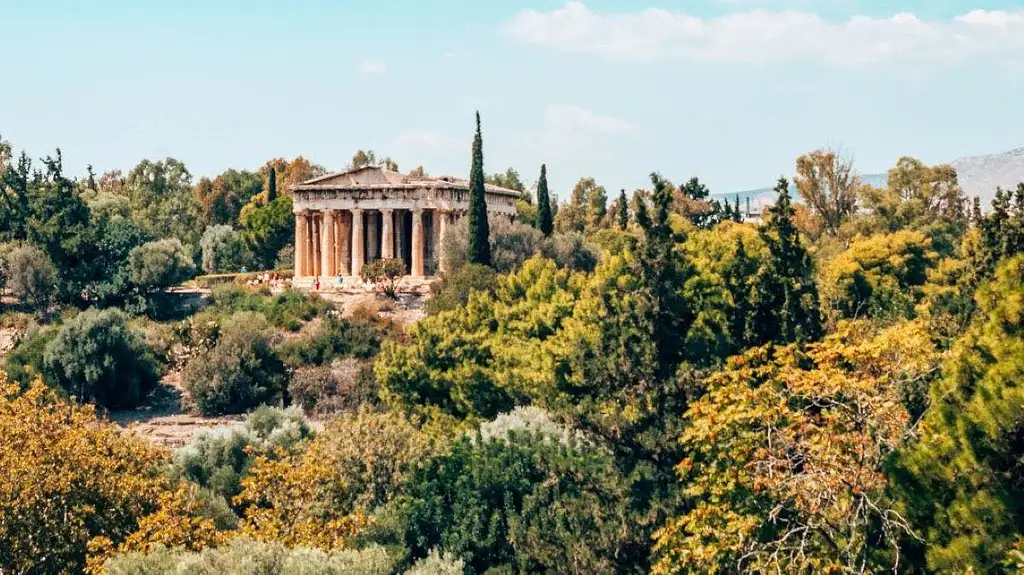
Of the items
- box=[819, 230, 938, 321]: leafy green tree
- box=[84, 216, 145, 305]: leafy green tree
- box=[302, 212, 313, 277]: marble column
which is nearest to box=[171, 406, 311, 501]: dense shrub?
box=[84, 216, 145, 305]: leafy green tree

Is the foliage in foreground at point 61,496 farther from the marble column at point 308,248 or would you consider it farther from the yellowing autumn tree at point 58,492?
the marble column at point 308,248

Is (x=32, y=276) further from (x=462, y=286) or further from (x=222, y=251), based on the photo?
(x=222, y=251)

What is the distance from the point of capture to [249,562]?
2047 centimetres

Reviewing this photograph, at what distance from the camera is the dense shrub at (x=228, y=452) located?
3322 cm

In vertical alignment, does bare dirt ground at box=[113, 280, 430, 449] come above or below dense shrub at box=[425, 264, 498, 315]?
below

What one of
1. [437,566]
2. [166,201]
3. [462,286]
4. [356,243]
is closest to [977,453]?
[437,566]

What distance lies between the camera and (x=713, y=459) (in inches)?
857

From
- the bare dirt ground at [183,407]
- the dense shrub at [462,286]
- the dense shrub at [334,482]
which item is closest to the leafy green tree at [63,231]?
the bare dirt ground at [183,407]

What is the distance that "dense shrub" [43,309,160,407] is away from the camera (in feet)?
151

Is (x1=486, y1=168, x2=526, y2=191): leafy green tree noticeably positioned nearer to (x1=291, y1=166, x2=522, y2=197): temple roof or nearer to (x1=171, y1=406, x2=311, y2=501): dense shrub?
(x1=291, y1=166, x2=522, y2=197): temple roof

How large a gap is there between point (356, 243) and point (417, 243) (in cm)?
331

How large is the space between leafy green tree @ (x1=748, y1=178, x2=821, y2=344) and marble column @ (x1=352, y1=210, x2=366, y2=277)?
39.4m

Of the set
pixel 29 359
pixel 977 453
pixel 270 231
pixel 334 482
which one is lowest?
pixel 334 482

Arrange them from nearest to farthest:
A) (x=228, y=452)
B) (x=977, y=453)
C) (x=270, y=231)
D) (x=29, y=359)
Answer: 1. (x=977, y=453)
2. (x=228, y=452)
3. (x=29, y=359)
4. (x=270, y=231)
